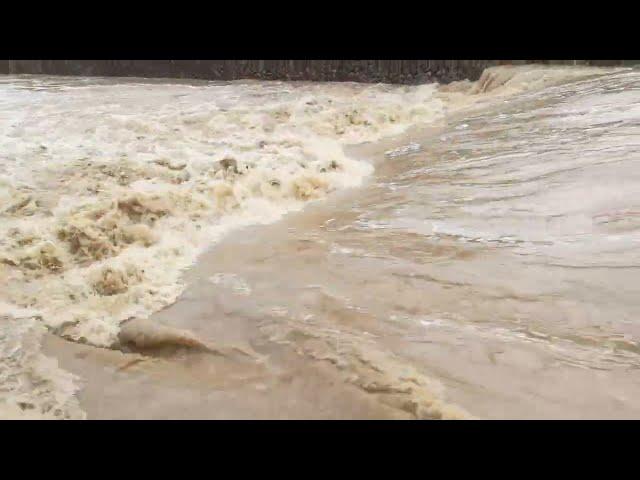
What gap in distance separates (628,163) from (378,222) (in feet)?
5.09

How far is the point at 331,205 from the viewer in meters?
4.14

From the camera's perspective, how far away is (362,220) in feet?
11.8

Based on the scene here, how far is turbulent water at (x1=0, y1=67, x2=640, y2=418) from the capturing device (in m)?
2.16

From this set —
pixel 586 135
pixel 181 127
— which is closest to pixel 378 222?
pixel 586 135

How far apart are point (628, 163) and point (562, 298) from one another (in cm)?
185

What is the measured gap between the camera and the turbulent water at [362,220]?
7.09 feet

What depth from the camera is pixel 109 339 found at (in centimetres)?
238

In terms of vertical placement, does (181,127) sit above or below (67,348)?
above

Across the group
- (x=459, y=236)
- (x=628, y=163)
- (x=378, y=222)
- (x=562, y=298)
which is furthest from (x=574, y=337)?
(x=628, y=163)

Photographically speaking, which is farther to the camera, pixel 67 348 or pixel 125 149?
pixel 125 149
